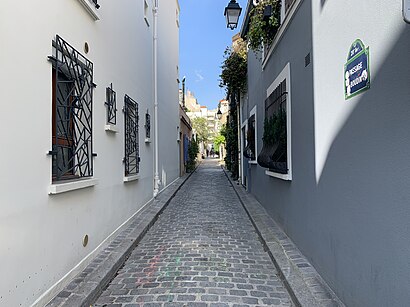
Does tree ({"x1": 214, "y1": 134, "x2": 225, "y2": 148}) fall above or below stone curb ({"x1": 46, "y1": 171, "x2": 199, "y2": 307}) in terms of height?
above

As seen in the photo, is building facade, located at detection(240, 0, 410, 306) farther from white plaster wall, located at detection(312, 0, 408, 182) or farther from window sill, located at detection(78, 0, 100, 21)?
window sill, located at detection(78, 0, 100, 21)

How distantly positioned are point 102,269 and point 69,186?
1218 millimetres

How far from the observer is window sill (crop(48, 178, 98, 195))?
314 centimetres

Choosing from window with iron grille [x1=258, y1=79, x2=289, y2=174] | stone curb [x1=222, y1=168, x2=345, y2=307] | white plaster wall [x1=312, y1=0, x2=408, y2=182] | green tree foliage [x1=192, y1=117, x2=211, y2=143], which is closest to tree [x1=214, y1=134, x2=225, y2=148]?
green tree foliage [x1=192, y1=117, x2=211, y2=143]

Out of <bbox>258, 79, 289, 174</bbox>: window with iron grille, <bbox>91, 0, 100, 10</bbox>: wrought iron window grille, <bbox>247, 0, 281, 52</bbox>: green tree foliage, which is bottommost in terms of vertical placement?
<bbox>258, 79, 289, 174</bbox>: window with iron grille

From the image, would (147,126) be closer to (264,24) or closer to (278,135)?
(264,24)

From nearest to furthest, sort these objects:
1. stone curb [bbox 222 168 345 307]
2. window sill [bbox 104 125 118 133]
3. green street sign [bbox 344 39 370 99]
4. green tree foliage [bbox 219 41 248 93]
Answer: green street sign [bbox 344 39 370 99] → stone curb [bbox 222 168 345 307] → window sill [bbox 104 125 118 133] → green tree foliage [bbox 219 41 248 93]

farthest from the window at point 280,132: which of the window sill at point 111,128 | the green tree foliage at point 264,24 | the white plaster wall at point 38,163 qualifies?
the white plaster wall at point 38,163

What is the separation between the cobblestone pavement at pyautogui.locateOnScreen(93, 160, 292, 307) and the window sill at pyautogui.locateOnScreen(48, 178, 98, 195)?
1.22m

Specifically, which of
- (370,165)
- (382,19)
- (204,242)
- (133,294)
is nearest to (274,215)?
(204,242)

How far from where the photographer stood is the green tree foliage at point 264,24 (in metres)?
5.95

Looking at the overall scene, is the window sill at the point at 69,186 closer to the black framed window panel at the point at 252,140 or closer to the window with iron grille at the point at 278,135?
the window with iron grille at the point at 278,135

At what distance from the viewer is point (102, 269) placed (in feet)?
13.0

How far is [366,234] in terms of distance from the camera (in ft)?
8.22
